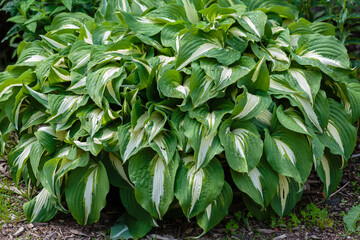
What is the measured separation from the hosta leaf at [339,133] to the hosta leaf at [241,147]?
558 mm

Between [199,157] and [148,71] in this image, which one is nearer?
[199,157]

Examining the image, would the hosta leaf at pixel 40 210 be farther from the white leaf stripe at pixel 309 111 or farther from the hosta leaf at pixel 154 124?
the white leaf stripe at pixel 309 111

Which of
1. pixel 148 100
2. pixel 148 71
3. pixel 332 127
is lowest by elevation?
pixel 332 127

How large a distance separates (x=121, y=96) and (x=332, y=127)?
147 cm

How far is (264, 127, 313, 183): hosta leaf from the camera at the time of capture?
272cm

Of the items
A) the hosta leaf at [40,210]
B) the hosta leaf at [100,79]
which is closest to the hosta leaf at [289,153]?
the hosta leaf at [100,79]

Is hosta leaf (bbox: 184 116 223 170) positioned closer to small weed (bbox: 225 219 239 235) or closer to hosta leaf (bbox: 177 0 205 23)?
small weed (bbox: 225 219 239 235)

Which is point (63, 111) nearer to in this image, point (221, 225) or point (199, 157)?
A: point (199, 157)

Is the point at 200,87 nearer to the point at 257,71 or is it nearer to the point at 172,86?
the point at 172,86

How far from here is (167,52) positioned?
305 cm

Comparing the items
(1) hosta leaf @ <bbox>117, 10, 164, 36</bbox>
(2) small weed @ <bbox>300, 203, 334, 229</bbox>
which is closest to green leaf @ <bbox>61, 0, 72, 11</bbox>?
(1) hosta leaf @ <bbox>117, 10, 164, 36</bbox>

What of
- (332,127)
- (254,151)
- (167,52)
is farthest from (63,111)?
(332,127)

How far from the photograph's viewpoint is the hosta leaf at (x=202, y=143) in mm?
2615

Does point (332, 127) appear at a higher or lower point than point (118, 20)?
lower
